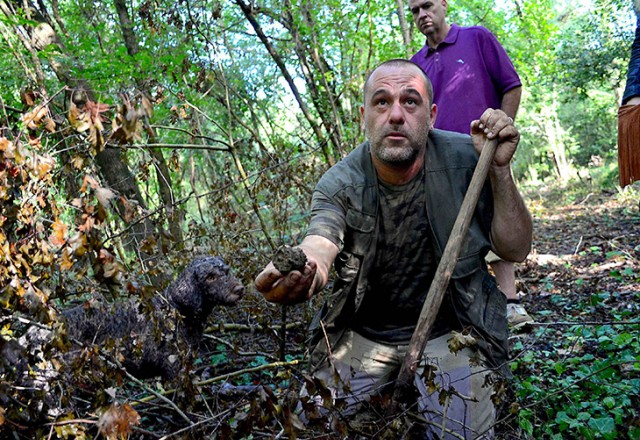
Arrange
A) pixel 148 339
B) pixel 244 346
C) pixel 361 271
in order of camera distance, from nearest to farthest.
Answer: pixel 361 271 → pixel 148 339 → pixel 244 346

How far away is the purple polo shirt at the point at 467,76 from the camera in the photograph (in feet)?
14.9

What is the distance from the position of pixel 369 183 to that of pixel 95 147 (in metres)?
1.66

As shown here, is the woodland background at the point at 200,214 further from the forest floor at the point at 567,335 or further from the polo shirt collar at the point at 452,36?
the polo shirt collar at the point at 452,36

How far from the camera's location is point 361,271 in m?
3.29

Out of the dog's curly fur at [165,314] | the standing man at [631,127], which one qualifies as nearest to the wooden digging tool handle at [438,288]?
the standing man at [631,127]

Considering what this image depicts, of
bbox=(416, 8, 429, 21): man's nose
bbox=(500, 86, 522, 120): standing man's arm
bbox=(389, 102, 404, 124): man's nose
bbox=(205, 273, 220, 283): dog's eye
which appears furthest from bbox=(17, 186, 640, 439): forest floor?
bbox=(416, 8, 429, 21): man's nose

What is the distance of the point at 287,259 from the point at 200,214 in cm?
407

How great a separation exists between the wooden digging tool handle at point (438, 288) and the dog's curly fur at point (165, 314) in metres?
1.66

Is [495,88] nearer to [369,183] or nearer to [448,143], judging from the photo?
[448,143]

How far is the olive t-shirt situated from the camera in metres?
3.31

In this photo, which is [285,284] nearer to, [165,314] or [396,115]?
[396,115]

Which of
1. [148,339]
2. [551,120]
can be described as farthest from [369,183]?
[551,120]

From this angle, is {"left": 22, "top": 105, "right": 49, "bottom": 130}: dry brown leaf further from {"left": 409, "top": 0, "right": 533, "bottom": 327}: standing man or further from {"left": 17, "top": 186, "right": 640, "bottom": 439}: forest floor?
{"left": 409, "top": 0, "right": 533, "bottom": 327}: standing man

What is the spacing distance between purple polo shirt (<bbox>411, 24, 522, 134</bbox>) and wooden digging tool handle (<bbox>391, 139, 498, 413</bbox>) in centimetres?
173
